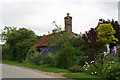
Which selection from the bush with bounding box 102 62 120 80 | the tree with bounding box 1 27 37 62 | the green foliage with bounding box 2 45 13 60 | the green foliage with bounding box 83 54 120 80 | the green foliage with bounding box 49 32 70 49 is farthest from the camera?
the green foliage with bounding box 2 45 13 60

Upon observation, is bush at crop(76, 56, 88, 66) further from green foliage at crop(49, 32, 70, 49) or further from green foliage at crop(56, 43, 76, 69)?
green foliage at crop(49, 32, 70, 49)

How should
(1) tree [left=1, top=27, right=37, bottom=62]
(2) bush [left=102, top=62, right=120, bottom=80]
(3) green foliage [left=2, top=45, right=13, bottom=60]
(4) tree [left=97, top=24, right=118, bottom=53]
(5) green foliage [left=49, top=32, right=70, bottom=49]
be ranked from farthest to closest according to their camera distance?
(3) green foliage [left=2, top=45, right=13, bottom=60] → (1) tree [left=1, top=27, right=37, bottom=62] → (5) green foliage [left=49, top=32, right=70, bottom=49] → (4) tree [left=97, top=24, right=118, bottom=53] → (2) bush [left=102, top=62, right=120, bottom=80]

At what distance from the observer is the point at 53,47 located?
1048 inches

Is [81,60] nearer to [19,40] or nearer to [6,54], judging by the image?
[19,40]

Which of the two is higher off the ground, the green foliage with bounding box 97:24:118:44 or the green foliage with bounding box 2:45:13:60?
the green foliage with bounding box 97:24:118:44

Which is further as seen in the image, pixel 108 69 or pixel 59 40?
pixel 59 40

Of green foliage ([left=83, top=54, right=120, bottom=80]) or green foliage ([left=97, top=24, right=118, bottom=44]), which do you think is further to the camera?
green foliage ([left=97, top=24, right=118, bottom=44])

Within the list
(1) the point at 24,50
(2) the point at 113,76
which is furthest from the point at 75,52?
(1) the point at 24,50

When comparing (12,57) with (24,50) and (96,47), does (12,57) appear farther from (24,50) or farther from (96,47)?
(96,47)

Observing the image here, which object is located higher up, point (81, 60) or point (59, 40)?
point (59, 40)

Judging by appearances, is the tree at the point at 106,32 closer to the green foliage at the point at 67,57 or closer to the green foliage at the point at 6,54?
the green foliage at the point at 67,57

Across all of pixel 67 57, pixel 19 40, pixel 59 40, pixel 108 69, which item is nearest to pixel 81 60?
pixel 67 57

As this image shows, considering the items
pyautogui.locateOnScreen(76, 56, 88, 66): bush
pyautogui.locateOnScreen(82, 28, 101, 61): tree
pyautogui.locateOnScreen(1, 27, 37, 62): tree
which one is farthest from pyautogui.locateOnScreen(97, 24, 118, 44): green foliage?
pyautogui.locateOnScreen(1, 27, 37, 62): tree

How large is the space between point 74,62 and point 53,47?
552 centimetres
